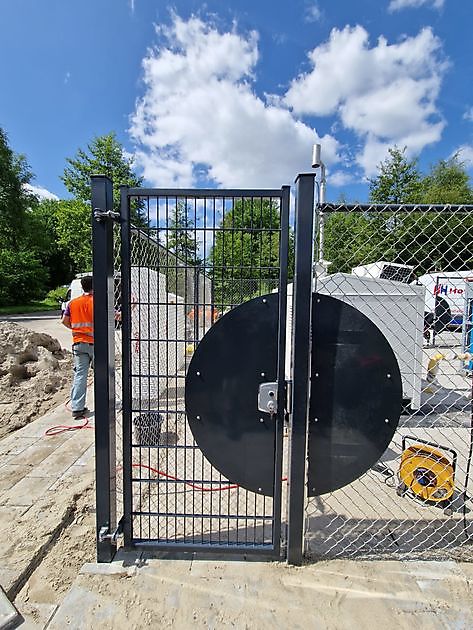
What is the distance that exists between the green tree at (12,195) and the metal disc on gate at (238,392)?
1098 inches

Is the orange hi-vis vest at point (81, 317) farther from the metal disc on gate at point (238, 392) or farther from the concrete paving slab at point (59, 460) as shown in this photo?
the metal disc on gate at point (238, 392)

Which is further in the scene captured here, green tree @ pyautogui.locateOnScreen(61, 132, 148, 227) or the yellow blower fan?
green tree @ pyautogui.locateOnScreen(61, 132, 148, 227)

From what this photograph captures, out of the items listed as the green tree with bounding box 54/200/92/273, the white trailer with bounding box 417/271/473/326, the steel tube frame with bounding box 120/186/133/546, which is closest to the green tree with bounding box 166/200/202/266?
the steel tube frame with bounding box 120/186/133/546

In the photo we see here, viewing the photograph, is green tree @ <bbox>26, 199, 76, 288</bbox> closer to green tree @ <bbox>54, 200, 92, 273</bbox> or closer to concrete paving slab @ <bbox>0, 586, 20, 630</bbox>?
green tree @ <bbox>54, 200, 92, 273</bbox>

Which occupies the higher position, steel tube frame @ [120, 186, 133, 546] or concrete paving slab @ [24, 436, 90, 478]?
steel tube frame @ [120, 186, 133, 546]

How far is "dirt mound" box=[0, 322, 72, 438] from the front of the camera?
4.99m

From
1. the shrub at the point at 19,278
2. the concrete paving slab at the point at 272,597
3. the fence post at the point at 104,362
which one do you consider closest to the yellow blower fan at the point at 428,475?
the concrete paving slab at the point at 272,597

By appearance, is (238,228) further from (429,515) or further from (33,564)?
(429,515)

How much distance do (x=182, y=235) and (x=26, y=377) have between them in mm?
5731

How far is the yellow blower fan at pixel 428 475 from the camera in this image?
2.70 meters

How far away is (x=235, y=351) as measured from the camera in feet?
6.68

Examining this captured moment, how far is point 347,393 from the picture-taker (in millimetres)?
2020

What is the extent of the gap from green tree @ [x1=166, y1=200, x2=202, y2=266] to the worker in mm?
2802

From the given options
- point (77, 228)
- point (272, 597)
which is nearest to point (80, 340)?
point (272, 597)
